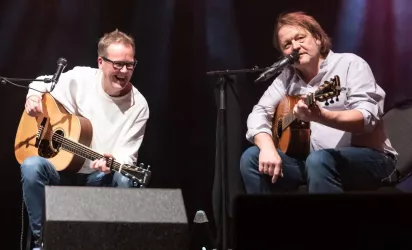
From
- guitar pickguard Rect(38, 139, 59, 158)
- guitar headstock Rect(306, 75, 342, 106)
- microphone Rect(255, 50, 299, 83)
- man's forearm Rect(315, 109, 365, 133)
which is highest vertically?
microphone Rect(255, 50, 299, 83)

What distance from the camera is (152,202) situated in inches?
83.1

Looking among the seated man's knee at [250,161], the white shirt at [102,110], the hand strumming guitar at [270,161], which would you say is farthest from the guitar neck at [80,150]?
the hand strumming guitar at [270,161]

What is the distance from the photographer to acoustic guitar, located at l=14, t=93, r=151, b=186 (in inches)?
125

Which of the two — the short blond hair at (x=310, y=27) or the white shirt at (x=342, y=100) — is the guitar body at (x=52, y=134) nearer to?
the white shirt at (x=342, y=100)

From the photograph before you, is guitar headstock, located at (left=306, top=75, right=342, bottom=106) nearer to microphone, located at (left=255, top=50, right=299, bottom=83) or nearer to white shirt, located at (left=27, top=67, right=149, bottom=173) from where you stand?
microphone, located at (left=255, top=50, right=299, bottom=83)

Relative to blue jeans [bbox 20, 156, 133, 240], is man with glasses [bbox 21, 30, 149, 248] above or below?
above

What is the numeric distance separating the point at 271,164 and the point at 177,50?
1.42 metres

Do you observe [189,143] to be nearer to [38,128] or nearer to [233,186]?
[233,186]

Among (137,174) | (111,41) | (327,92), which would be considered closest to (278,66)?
(327,92)

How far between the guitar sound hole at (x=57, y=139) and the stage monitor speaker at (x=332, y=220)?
2.13m

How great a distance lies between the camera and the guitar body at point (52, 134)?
10.8 ft

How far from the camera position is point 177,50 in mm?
4047

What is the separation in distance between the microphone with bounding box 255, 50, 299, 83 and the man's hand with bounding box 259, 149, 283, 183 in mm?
365

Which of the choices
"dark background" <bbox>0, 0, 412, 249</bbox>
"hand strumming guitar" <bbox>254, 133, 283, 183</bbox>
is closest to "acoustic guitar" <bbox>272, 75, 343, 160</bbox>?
"hand strumming guitar" <bbox>254, 133, 283, 183</bbox>
